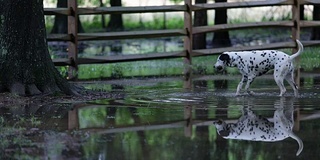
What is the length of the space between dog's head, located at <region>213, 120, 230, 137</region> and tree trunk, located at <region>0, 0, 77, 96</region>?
11.9 ft

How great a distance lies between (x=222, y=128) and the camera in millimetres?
9211

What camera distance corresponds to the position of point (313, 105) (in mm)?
11219

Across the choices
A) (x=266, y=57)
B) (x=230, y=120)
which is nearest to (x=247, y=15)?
(x=266, y=57)

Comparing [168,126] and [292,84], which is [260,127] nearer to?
[168,126]

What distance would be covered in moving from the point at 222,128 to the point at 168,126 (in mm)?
648

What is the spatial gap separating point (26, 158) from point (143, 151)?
113 cm

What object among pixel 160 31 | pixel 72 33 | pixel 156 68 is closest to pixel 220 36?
pixel 156 68

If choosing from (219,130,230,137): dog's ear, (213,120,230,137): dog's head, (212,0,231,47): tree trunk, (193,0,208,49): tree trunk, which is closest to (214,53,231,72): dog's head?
(213,120,230,137): dog's head

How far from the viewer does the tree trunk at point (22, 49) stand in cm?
1223

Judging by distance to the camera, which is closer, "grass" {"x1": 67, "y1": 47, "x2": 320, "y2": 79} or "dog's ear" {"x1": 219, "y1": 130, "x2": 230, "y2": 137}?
"dog's ear" {"x1": 219, "y1": 130, "x2": 230, "y2": 137}

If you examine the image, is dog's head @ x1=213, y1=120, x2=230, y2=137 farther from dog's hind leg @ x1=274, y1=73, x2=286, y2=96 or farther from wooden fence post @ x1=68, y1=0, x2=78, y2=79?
wooden fence post @ x1=68, y1=0, x2=78, y2=79

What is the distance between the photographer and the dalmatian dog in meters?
12.5

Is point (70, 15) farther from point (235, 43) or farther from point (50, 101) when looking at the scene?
point (235, 43)

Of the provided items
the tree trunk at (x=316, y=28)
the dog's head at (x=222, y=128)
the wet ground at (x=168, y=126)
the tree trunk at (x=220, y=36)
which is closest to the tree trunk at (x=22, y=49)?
the wet ground at (x=168, y=126)
